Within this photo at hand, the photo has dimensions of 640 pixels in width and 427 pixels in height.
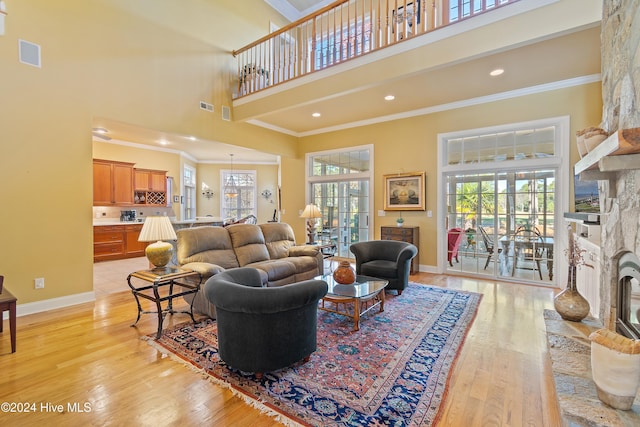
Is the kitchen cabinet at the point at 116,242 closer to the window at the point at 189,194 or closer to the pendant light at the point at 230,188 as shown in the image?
the window at the point at 189,194

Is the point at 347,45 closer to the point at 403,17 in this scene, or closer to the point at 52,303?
the point at 403,17

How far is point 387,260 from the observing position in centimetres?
444

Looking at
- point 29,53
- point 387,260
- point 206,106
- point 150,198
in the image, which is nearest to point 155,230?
point 29,53

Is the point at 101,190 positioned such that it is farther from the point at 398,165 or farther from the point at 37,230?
the point at 398,165

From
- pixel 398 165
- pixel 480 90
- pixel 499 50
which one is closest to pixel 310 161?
pixel 398 165

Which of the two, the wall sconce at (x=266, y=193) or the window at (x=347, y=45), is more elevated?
the window at (x=347, y=45)

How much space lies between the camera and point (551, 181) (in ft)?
14.9

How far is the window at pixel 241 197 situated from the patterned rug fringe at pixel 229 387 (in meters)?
8.12

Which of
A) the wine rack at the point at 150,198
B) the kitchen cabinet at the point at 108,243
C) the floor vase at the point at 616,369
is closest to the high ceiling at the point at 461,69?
the floor vase at the point at 616,369

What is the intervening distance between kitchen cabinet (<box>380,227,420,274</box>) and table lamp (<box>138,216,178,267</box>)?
12.8 feet

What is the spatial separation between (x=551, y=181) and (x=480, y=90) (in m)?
1.84

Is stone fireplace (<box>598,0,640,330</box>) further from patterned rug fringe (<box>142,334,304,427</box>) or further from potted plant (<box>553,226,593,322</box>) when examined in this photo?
patterned rug fringe (<box>142,334,304,427</box>)

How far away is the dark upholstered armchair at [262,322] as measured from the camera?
2.00 m

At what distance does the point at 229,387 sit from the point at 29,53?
4480 mm
